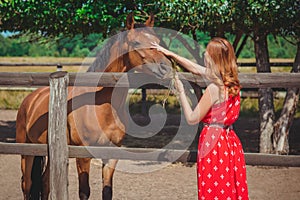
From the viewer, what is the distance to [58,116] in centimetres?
430

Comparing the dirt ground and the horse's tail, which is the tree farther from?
the horse's tail

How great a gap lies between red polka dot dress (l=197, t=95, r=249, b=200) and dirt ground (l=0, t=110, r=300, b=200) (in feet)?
9.59

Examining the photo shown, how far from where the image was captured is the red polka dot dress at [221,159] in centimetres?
358

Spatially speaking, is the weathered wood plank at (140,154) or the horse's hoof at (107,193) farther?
the horse's hoof at (107,193)

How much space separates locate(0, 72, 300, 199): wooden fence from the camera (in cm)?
418

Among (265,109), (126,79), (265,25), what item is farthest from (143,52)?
(265,109)

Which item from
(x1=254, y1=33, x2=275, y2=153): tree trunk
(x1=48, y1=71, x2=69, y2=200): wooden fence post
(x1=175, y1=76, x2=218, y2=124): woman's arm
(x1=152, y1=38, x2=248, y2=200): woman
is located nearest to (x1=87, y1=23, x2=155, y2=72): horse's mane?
(x1=48, y1=71, x2=69, y2=200): wooden fence post

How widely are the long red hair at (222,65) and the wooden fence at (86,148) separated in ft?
2.14

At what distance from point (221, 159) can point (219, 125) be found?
0.26 m

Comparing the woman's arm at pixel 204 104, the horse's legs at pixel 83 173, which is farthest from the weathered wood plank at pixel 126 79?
the horse's legs at pixel 83 173

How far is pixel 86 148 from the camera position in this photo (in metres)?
4.34

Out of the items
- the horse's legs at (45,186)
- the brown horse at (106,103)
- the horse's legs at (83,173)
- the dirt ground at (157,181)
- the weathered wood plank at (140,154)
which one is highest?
the brown horse at (106,103)

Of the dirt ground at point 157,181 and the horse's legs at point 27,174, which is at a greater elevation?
the horse's legs at point 27,174

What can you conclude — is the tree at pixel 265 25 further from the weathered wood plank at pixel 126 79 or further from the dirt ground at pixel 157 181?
the weathered wood plank at pixel 126 79
